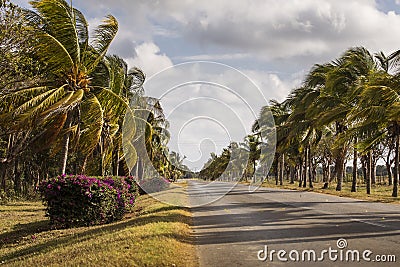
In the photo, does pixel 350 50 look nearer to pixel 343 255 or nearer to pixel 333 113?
pixel 333 113

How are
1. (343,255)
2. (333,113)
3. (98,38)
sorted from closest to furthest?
(343,255)
(98,38)
(333,113)

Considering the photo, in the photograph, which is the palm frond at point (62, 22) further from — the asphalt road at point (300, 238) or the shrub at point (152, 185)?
the shrub at point (152, 185)

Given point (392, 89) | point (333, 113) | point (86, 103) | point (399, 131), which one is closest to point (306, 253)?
point (86, 103)

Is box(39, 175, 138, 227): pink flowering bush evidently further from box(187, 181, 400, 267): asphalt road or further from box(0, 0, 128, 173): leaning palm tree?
box(187, 181, 400, 267): asphalt road

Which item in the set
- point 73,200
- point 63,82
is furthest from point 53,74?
point 73,200

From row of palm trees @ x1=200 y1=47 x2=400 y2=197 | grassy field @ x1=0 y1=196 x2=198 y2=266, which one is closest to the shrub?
row of palm trees @ x1=200 y1=47 x2=400 y2=197

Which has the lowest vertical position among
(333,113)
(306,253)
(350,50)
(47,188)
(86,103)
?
(306,253)

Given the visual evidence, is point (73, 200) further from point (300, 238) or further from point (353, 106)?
point (353, 106)

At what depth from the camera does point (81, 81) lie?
1598 cm

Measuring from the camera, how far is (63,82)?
16.1 m

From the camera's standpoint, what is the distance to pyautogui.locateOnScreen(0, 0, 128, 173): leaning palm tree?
1348cm

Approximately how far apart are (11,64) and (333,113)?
18.1 metres

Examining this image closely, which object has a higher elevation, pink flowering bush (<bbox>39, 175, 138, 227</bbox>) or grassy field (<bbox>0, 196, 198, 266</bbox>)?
pink flowering bush (<bbox>39, 175, 138, 227</bbox>)

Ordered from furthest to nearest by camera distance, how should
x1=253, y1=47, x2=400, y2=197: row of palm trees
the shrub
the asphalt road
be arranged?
1. the shrub
2. x1=253, y1=47, x2=400, y2=197: row of palm trees
3. the asphalt road
